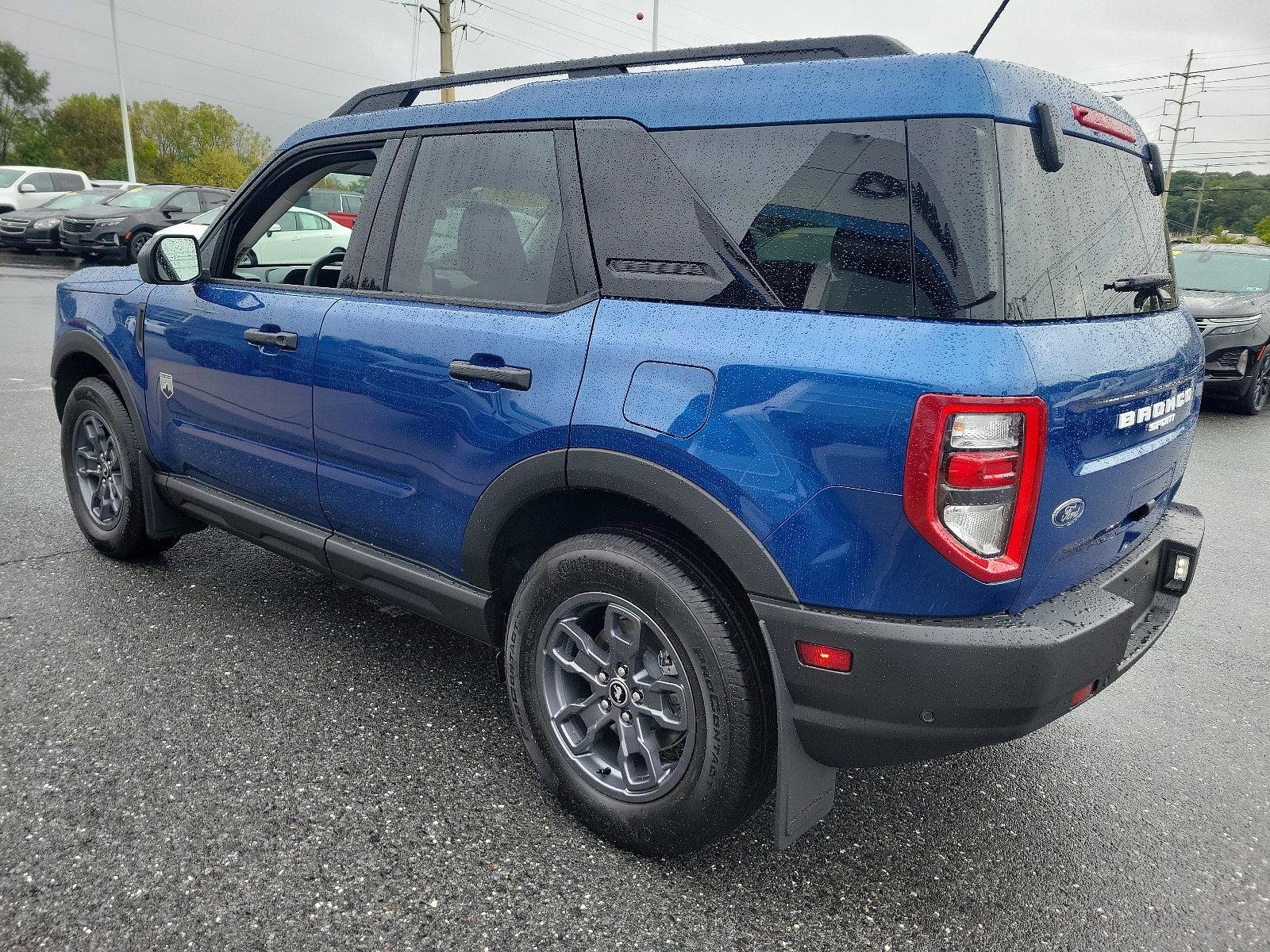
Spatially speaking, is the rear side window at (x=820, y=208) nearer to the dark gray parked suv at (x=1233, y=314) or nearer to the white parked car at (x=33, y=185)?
the dark gray parked suv at (x=1233, y=314)

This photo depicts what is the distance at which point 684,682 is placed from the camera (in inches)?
85.0

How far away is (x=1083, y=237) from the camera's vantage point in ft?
6.85

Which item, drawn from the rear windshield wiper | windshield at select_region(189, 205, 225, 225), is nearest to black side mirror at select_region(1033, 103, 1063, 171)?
the rear windshield wiper

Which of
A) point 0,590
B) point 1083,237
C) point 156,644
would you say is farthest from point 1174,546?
point 0,590

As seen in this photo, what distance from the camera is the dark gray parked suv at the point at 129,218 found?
705 inches

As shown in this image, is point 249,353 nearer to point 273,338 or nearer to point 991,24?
point 273,338

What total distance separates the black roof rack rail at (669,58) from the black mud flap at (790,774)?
1.30 meters

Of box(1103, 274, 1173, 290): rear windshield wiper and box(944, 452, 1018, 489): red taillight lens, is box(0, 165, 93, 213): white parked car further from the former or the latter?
box(944, 452, 1018, 489): red taillight lens

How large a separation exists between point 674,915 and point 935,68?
192cm

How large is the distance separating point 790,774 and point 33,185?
26.5 m

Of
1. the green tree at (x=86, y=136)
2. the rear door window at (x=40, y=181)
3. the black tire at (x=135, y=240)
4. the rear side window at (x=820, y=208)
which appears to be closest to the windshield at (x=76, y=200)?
the rear door window at (x=40, y=181)

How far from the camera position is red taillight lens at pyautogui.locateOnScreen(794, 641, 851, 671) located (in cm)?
192

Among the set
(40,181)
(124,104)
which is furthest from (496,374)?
(124,104)

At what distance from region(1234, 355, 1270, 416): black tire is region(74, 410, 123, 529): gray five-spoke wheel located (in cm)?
1022
